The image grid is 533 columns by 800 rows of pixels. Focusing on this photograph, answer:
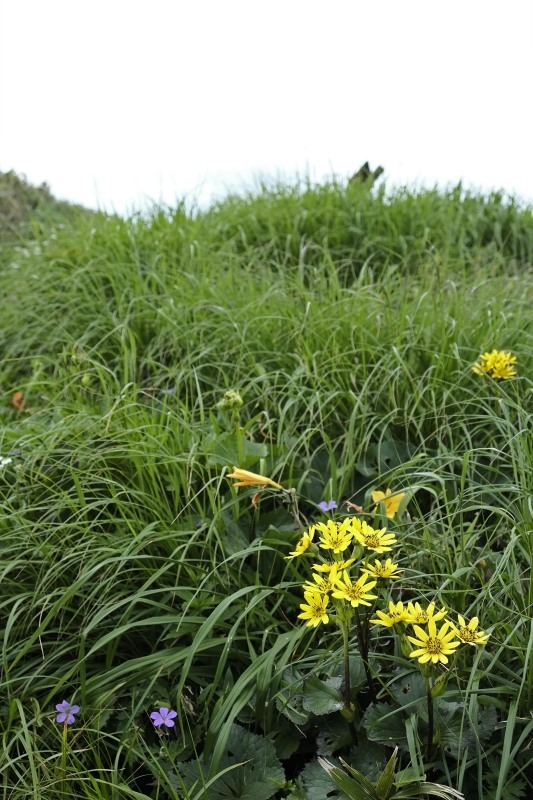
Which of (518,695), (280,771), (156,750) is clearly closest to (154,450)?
(156,750)

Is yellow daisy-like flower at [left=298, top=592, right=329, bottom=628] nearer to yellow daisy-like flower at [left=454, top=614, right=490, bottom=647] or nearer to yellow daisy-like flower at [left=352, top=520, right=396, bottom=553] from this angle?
yellow daisy-like flower at [left=352, top=520, right=396, bottom=553]

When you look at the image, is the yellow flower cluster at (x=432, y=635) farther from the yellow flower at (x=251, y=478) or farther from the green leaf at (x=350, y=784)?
the yellow flower at (x=251, y=478)

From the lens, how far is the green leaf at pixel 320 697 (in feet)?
4.65

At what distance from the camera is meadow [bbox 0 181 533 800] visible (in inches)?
55.6

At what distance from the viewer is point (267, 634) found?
67.4 inches

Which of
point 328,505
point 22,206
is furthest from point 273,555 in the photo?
point 22,206

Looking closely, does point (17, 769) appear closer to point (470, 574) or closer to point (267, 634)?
point (267, 634)

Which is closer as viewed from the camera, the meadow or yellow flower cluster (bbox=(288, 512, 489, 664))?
yellow flower cluster (bbox=(288, 512, 489, 664))

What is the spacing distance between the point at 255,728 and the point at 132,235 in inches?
116

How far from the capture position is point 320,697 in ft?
4.74

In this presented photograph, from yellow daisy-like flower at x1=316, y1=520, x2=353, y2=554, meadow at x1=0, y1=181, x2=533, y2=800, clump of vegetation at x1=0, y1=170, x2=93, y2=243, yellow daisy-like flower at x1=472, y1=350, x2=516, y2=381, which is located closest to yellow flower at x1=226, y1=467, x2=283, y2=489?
meadow at x1=0, y1=181, x2=533, y2=800

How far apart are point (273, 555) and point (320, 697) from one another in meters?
0.48

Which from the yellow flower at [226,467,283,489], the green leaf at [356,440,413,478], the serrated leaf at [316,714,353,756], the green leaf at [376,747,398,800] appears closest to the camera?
the green leaf at [376,747,398,800]

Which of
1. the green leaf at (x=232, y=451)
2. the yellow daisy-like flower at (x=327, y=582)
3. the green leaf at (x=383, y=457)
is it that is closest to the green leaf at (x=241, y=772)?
the yellow daisy-like flower at (x=327, y=582)
